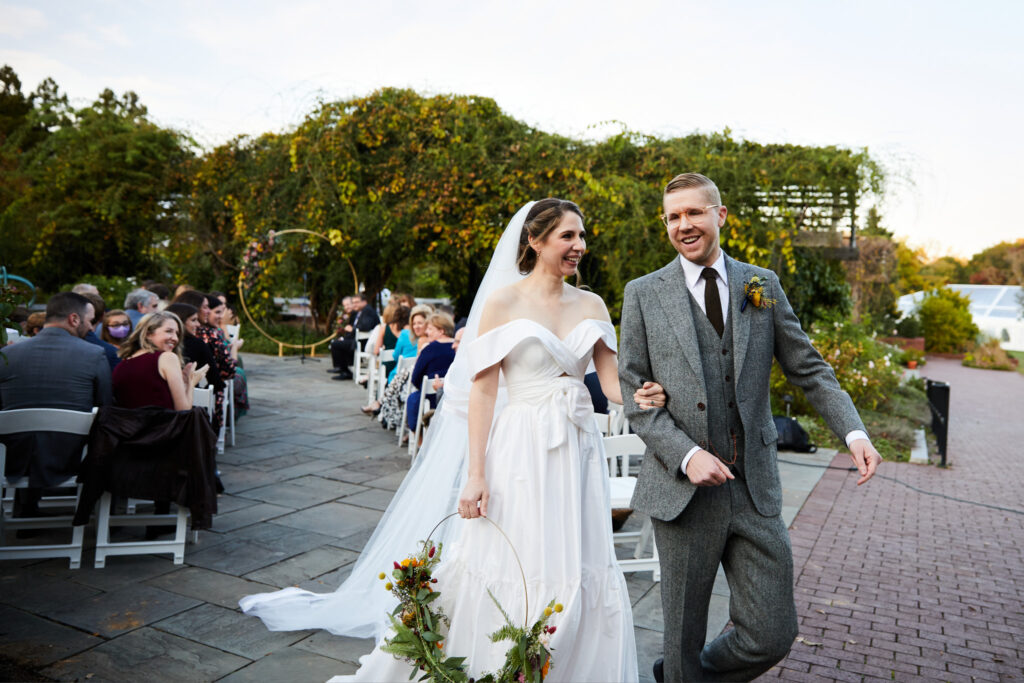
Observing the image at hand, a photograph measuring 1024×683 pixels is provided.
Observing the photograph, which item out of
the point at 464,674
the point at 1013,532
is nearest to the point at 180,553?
the point at 464,674

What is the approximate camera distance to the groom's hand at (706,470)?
2.23m

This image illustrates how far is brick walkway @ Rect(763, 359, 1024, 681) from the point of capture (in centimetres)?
375

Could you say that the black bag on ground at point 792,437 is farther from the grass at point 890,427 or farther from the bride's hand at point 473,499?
the bride's hand at point 473,499

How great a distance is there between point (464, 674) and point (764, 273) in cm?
171

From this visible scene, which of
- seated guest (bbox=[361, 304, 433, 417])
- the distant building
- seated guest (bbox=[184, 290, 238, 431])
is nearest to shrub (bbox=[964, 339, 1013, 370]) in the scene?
the distant building

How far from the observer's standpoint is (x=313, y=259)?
16688 millimetres

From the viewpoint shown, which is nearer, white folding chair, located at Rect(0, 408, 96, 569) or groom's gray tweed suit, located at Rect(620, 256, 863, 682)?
groom's gray tweed suit, located at Rect(620, 256, 863, 682)

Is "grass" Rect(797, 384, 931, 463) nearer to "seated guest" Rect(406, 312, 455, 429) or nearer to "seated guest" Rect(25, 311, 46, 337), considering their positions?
"seated guest" Rect(406, 312, 455, 429)

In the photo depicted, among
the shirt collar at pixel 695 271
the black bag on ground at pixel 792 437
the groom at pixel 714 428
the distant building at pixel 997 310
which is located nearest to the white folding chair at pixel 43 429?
the groom at pixel 714 428

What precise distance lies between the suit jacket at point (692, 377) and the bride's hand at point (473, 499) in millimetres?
547

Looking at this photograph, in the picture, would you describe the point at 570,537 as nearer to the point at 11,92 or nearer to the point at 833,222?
the point at 833,222

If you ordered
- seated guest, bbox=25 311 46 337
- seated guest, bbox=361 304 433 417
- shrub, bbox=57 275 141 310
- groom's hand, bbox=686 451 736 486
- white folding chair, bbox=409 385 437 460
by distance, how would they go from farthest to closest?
shrub, bbox=57 275 141 310, seated guest, bbox=361 304 433 417, white folding chair, bbox=409 385 437 460, seated guest, bbox=25 311 46 337, groom's hand, bbox=686 451 736 486

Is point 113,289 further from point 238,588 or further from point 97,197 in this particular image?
point 238,588

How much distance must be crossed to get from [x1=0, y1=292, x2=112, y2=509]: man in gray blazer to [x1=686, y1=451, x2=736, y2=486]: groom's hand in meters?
3.82
